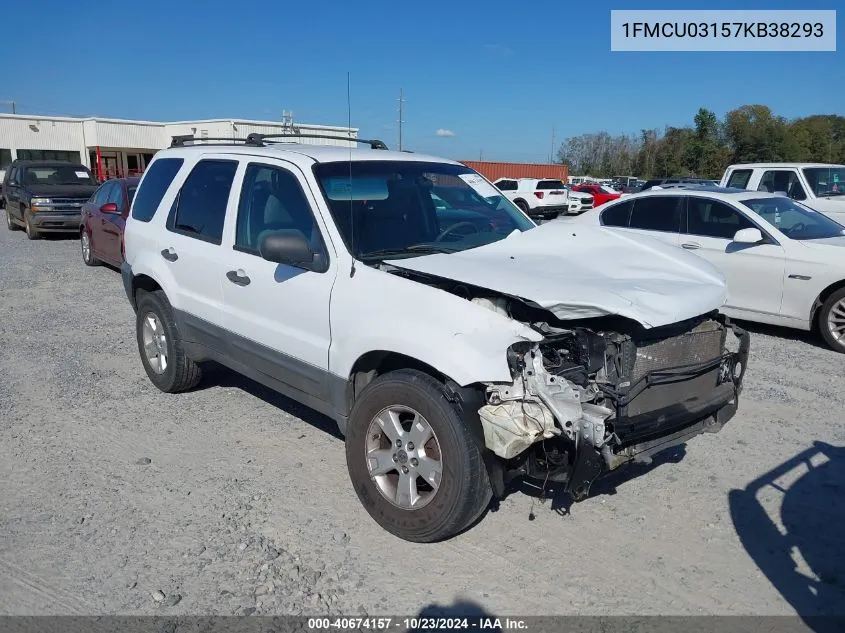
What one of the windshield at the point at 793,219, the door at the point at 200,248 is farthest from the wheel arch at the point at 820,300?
the door at the point at 200,248

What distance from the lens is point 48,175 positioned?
59.7 ft

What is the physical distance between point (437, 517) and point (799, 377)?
452 centimetres

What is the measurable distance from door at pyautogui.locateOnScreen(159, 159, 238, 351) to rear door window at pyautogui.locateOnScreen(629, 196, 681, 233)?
5.88 metres

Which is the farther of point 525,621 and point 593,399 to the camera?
point 593,399

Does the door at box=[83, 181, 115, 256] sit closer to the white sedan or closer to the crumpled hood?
the white sedan

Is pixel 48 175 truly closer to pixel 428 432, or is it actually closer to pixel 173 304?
pixel 173 304

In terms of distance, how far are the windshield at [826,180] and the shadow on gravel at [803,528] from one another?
9927mm

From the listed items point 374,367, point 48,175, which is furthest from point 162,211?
point 48,175

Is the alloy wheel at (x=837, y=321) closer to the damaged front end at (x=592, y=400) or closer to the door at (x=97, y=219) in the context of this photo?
the damaged front end at (x=592, y=400)

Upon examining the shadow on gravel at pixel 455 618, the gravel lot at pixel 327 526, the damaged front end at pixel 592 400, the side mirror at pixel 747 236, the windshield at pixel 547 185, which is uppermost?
the windshield at pixel 547 185

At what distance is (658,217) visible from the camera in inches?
355

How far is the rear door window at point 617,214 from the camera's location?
366 inches

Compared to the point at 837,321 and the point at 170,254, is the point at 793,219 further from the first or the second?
the point at 170,254

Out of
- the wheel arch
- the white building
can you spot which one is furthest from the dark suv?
the white building
